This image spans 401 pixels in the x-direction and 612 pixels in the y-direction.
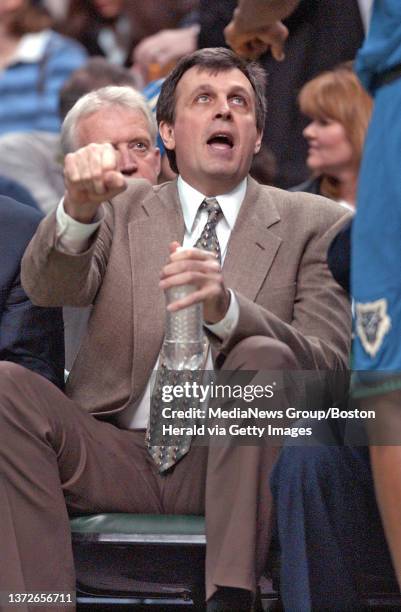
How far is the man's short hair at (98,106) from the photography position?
3861mm

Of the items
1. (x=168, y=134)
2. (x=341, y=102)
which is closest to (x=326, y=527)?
(x=168, y=134)

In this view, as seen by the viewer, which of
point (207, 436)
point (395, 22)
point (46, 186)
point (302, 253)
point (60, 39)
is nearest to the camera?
point (395, 22)

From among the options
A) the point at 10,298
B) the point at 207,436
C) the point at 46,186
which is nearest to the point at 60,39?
the point at 46,186

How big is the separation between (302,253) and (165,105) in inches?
21.9

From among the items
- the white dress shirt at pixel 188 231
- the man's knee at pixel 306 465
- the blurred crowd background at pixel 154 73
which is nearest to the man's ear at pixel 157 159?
the blurred crowd background at pixel 154 73

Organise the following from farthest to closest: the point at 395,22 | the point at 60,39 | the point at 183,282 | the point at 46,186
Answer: the point at 60,39, the point at 46,186, the point at 183,282, the point at 395,22

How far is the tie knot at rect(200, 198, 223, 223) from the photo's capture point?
3254mm

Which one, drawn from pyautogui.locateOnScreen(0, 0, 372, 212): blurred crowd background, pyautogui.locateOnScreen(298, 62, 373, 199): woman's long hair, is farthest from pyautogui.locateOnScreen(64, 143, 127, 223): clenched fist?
pyautogui.locateOnScreen(298, 62, 373, 199): woman's long hair

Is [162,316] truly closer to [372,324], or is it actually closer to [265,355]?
[265,355]

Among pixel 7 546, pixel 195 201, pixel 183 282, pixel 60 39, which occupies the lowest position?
pixel 7 546

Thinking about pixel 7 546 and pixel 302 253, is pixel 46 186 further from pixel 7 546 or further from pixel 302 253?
pixel 7 546

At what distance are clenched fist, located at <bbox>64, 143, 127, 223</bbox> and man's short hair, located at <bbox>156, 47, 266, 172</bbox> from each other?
2.25 ft

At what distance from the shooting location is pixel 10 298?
323cm

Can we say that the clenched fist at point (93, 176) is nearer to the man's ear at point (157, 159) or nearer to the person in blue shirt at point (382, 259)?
the person in blue shirt at point (382, 259)
